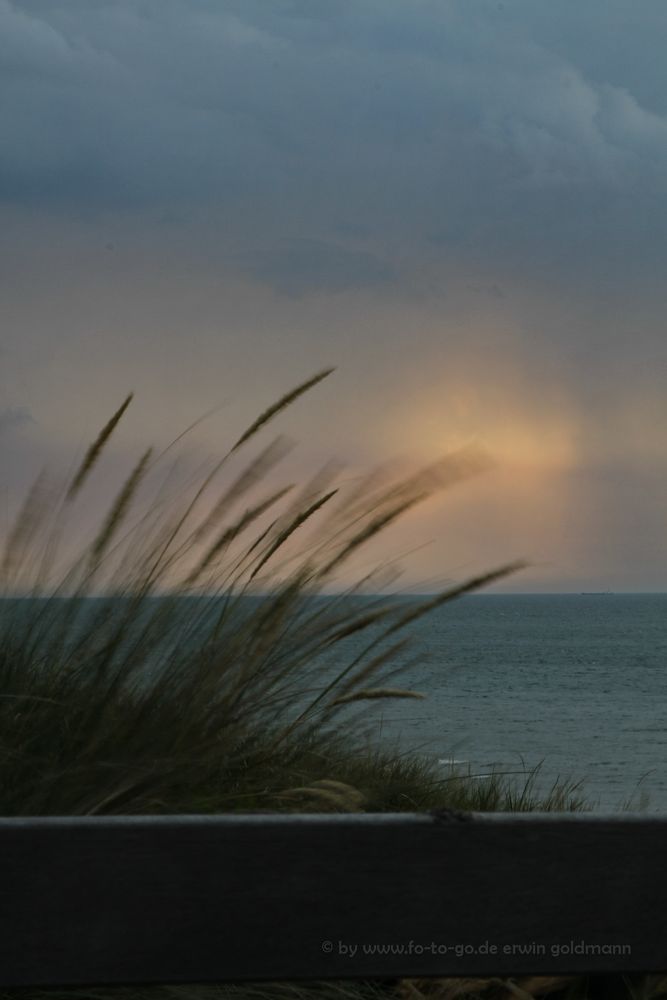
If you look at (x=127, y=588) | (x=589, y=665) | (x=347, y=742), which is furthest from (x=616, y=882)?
(x=589, y=665)

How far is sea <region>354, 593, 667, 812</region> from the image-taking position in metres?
4.11

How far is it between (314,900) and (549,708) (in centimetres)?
3922

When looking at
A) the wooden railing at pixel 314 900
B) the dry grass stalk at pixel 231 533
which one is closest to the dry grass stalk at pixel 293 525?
the dry grass stalk at pixel 231 533

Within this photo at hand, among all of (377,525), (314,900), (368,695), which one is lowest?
(314,900)

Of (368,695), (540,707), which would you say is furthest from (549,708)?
(368,695)

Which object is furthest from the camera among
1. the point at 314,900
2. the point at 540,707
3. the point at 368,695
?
the point at 540,707

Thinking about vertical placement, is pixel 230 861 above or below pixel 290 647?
below

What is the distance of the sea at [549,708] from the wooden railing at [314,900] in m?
1.00

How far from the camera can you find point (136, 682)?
2008mm

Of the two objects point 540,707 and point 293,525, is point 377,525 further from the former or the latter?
point 540,707

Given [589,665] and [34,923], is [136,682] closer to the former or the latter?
[34,923]

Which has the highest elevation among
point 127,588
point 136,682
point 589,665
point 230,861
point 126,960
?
point 589,665

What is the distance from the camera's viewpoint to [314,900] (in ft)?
3.58

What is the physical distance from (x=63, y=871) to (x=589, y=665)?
63.3 m
